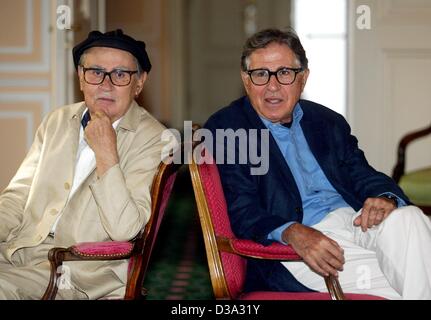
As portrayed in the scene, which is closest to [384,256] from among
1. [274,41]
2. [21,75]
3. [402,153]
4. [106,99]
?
[274,41]

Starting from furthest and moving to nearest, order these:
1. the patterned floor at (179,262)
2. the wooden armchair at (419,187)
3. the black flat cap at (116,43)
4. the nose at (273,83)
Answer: the wooden armchair at (419,187), the patterned floor at (179,262), the nose at (273,83), the black flat cap at (116,43)

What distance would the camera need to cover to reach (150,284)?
3990mm

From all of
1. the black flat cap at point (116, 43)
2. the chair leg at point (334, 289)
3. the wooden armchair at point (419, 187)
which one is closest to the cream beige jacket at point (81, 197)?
the black flat cap at point (116, 43)

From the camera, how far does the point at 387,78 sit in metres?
4.95

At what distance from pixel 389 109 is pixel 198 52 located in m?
5.72

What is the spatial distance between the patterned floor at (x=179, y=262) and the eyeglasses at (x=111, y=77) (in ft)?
5.31

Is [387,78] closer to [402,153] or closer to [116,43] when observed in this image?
[402,153]

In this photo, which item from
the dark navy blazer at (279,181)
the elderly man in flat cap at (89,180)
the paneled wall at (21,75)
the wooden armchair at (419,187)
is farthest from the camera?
the paneled wall at (21,75)

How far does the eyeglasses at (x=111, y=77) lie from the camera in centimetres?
243

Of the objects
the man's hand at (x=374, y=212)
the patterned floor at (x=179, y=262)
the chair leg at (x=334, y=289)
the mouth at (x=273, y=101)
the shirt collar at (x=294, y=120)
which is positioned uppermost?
the mouth at (x=273, y=101)

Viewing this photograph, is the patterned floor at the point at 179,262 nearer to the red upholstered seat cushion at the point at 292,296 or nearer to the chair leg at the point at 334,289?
the red upholstered seat cushion at the point at 292,296

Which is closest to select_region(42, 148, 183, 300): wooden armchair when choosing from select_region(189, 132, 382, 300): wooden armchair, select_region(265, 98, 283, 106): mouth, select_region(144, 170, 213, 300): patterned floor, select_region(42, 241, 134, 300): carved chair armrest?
select_region(42, 241, 134, 300): carved chair armrest

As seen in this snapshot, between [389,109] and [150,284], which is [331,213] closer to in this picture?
[150,284]

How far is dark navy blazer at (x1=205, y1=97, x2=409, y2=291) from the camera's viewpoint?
2.27 m
